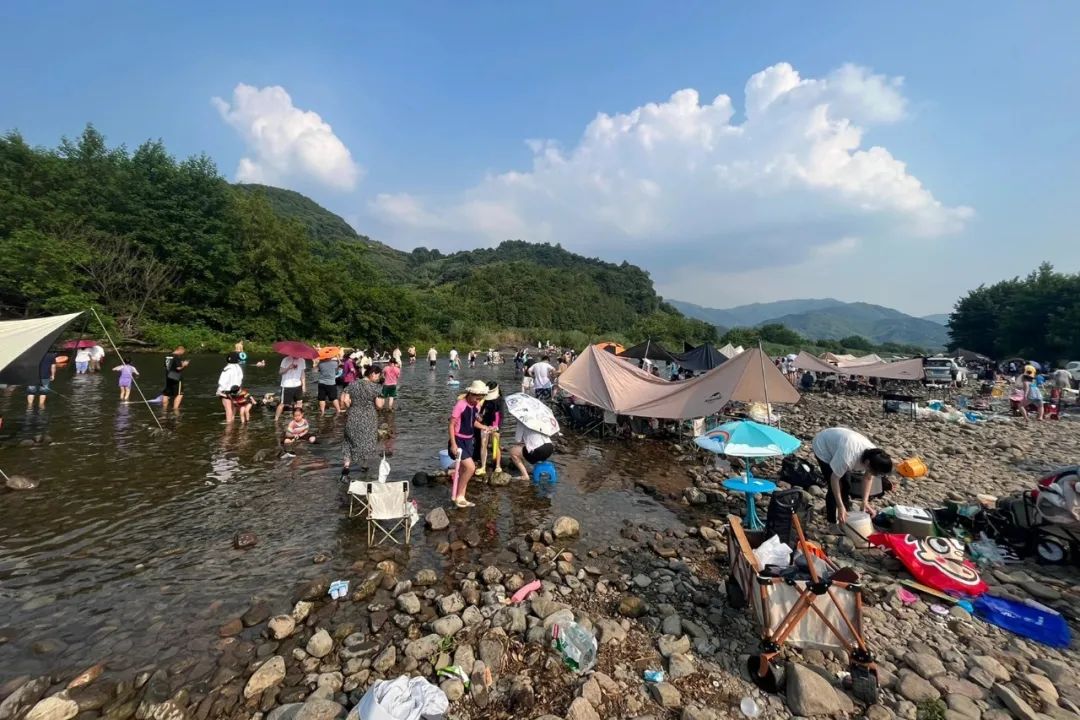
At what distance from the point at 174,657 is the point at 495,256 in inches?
7060

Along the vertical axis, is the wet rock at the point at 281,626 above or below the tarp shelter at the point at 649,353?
below

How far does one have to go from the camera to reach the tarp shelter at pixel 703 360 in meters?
21.4

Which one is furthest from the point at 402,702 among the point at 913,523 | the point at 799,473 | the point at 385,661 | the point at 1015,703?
the point at 913,523

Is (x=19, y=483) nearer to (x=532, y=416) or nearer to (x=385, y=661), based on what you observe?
(x=385, y=661)

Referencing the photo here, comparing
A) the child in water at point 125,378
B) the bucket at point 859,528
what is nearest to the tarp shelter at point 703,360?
the bucket at point 859,528

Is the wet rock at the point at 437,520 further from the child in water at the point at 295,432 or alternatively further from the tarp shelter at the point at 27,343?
the tarp shelter at the point at 27,343

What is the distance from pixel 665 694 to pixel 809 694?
1139 millimetres

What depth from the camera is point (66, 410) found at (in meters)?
13.8

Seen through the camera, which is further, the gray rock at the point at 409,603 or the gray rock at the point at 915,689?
the gray rock at the point at 409,603

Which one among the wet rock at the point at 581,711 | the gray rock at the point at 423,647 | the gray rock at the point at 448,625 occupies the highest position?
the wet rock at the point at 581,711

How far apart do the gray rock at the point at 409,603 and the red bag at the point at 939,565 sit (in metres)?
6.04

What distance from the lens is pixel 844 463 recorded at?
21.5ft

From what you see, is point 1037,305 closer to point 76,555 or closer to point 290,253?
point 76,555

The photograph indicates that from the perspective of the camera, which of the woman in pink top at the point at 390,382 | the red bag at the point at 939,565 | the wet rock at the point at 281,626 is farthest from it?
the woman in pink top at the point at 390,382
